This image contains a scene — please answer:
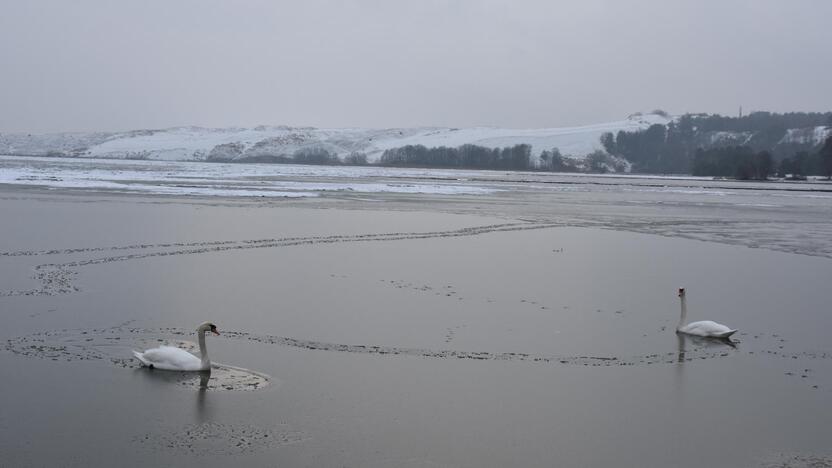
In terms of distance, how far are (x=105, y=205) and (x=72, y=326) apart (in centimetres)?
1945

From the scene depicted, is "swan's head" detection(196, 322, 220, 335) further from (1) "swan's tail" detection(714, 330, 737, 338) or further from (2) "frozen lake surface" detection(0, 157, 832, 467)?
(1) "swan's tail" detection(714, 330, 737, 338)

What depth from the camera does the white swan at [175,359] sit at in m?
8.70

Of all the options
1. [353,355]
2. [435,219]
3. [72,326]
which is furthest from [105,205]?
[353,355]

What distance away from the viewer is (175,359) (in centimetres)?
873

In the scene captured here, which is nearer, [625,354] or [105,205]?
[625,354]

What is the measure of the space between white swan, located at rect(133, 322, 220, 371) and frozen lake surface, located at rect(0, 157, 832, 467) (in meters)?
0.13

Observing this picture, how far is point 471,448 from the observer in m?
6.79

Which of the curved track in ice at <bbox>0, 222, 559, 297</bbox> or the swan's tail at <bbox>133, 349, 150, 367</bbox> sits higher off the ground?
the curved track in ice at <bbox>0, 222, 559, 297</bbox>

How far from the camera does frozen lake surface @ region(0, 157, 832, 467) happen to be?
690 centimetres

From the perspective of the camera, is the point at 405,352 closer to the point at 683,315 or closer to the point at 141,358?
the point at 141,358

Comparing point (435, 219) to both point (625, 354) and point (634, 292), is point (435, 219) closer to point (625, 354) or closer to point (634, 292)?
point (634, 292)

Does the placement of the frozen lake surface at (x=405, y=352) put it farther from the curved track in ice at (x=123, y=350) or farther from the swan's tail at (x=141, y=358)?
the swan's tail at (x=141, y=358)

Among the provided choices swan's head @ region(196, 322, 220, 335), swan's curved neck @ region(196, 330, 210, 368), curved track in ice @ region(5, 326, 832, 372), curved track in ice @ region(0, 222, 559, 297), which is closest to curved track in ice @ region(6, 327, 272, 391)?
curved track in ice @ region(5, 326, 832, 372)

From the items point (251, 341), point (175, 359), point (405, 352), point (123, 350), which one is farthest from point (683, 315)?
point (123, 350)
